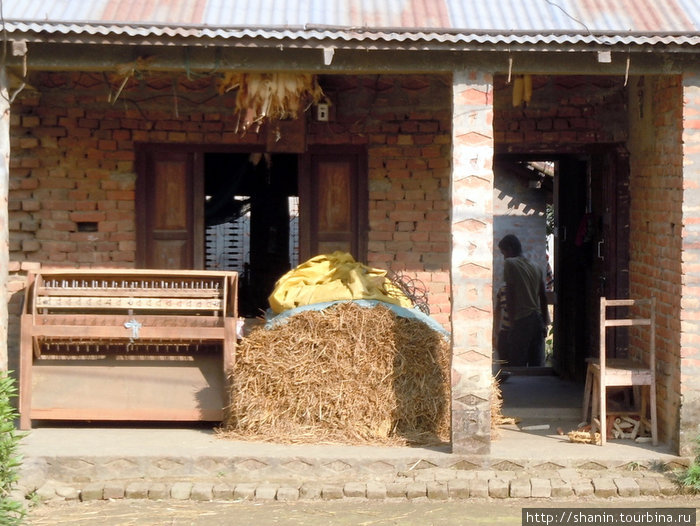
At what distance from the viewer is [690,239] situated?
8.17 meters

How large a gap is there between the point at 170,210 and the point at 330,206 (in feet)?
5.24

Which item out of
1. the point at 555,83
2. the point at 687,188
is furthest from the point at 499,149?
the point at 687,188

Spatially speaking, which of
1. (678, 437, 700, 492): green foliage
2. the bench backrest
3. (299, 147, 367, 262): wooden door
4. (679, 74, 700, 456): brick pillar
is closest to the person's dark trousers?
(299, 147, 367, 262): wooden door

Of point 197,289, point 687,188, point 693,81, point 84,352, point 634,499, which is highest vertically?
point 693,81

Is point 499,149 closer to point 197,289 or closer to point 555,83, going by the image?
point 555,83

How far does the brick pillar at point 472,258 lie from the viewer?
812 centimetres

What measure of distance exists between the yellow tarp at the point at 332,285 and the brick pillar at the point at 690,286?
7.98ft

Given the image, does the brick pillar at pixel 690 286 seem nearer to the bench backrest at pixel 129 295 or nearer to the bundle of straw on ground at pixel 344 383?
the bundle of straw on ground at pixel 344 383

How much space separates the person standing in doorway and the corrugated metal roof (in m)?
4.87

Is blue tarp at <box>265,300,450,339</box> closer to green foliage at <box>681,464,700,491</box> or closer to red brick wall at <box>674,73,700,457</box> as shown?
red brick wall at <box>674,73,700,457</box>

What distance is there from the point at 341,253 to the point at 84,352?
2.51m

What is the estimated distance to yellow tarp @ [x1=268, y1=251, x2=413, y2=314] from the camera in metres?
8.96

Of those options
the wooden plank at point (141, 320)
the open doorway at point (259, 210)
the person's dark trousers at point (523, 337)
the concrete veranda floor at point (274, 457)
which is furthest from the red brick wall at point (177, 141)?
the open doorway at point (259, 210)

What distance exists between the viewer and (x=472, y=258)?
8133 mm
